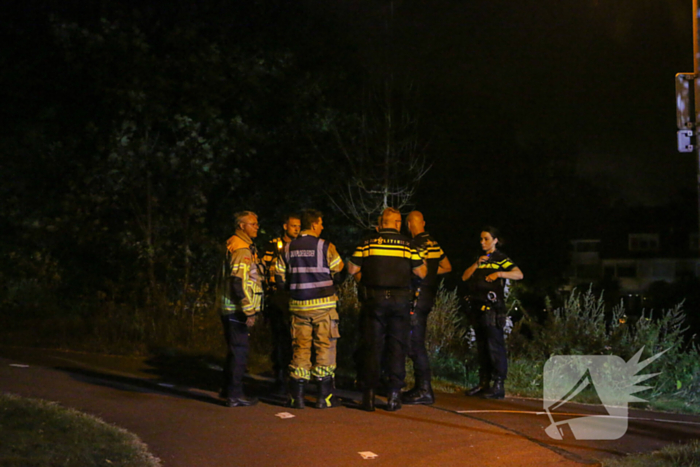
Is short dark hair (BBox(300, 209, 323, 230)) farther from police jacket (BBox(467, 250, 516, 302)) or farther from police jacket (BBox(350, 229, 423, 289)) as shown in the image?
police jacket (BBox(467, 250, 516, 302))

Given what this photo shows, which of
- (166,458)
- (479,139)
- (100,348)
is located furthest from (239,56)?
(479,139)

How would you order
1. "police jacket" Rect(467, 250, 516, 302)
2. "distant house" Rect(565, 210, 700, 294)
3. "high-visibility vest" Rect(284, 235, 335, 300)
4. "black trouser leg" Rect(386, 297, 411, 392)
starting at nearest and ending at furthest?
1. "high-visibility vest" Rect(284, 235, 335, 300)
2. "black trouser leg" Rect(386, 297, 411, 392)
3. "police jacket" Rect(467, 250, 516, 302)
4. "distant house" Rect(565, 210, 700, 294)

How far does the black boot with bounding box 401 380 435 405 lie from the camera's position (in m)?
8.29

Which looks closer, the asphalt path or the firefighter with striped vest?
the asphalt path

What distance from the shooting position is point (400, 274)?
7.90m

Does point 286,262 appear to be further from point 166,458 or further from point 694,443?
point 694,443

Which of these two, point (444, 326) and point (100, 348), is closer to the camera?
point (444, 326)

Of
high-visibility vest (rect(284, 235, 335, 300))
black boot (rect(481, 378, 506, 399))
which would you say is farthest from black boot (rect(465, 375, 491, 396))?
high-visibility vest (rect(284, 235, 335, 300))

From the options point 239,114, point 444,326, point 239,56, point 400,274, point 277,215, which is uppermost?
point 239,56

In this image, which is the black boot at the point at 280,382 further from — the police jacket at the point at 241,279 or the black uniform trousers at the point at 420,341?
the black uniform trousers at the point at 420,341

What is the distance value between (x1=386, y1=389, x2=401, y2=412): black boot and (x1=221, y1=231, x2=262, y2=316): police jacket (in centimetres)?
160

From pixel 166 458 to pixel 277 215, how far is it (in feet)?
42.0

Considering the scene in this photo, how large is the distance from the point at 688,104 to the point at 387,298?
3.37 m

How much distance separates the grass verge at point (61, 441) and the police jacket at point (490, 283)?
4.17 m
